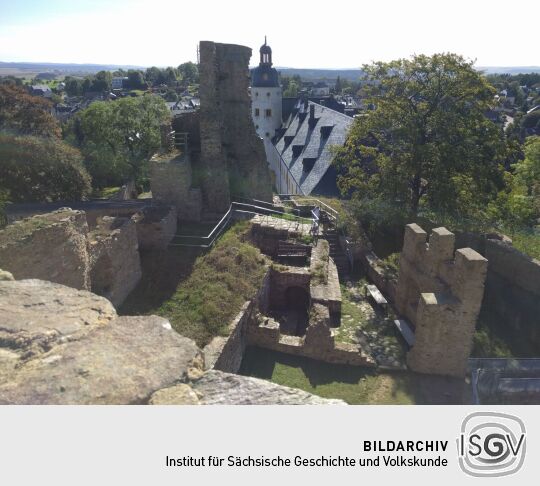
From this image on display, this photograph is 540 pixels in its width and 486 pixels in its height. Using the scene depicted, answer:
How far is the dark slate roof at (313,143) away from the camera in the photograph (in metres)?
32.4

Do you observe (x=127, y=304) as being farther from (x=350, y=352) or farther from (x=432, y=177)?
(x=432, y=177)

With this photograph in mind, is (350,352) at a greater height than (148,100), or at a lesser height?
lesser

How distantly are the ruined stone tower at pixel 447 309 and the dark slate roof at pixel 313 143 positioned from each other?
1683 cm

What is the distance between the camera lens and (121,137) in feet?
113

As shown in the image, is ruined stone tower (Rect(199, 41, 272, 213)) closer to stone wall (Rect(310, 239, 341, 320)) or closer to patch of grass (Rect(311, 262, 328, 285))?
stone wall (Rect(310, 239, 341, 320))

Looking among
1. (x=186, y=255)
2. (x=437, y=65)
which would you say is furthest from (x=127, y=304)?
(x=437, y=65)

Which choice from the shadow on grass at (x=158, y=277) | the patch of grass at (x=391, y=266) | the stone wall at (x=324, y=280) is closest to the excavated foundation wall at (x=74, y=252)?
the shadow on grass at (x=158, y=277)

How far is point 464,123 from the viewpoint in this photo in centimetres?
1748

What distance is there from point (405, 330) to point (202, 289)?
6.69 metres

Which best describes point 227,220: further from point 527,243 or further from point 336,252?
point 527,243

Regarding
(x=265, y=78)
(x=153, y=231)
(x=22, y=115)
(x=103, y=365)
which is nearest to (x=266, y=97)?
(x=265, y=78)

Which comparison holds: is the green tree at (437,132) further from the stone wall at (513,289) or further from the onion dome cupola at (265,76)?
the onion dome cupola at (265,76)
